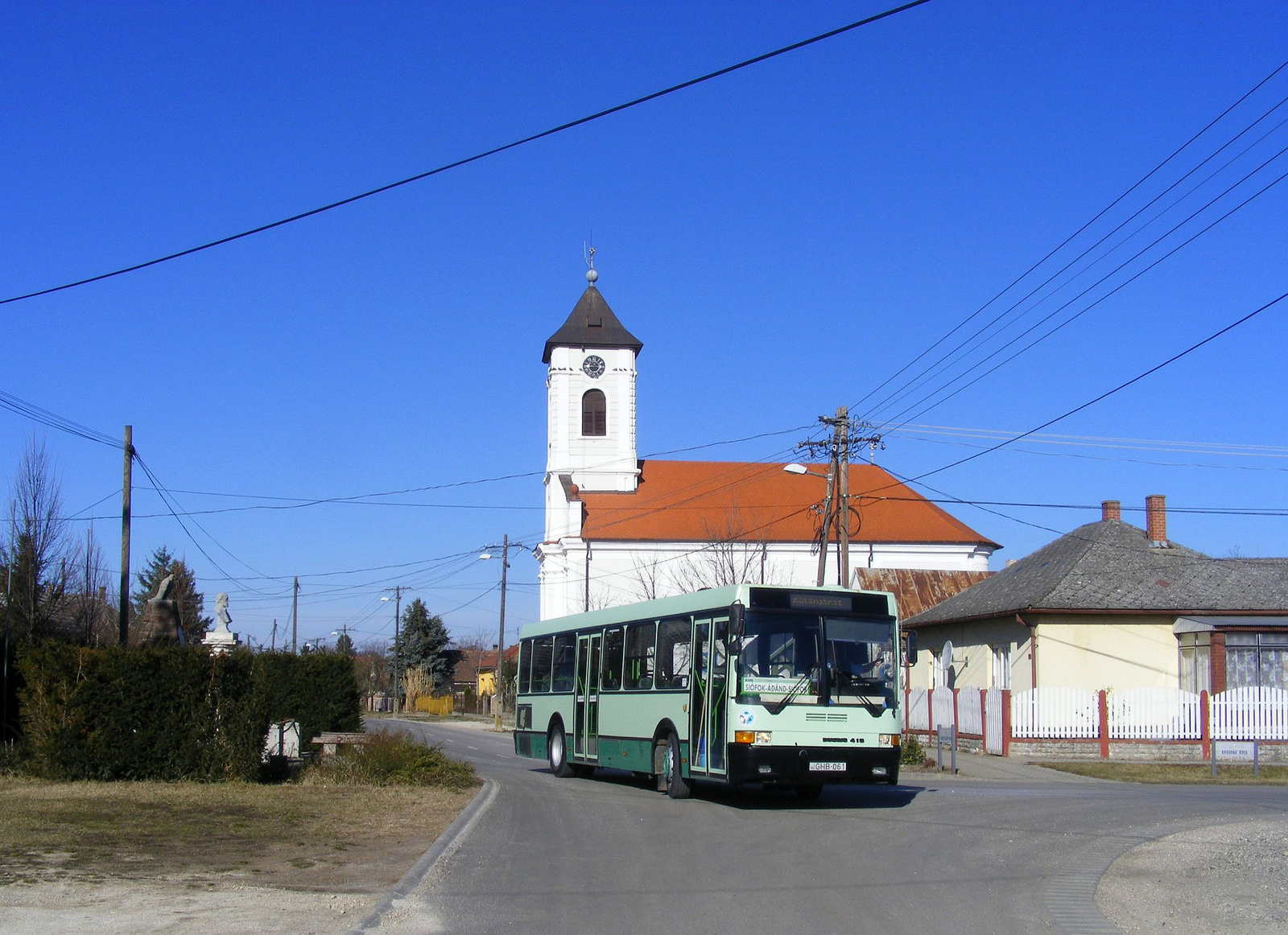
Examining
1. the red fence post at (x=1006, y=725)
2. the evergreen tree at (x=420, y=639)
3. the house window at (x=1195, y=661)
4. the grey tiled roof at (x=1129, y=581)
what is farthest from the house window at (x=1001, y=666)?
the evergreen tree at (x=420, y=639)

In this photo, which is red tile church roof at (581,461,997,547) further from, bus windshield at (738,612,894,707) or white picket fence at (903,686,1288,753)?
bus windshield at (738,612,894,707)

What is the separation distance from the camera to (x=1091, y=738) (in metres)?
28.9

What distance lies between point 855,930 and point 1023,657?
82.0 feet

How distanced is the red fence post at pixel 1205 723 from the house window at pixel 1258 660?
209 centimetres

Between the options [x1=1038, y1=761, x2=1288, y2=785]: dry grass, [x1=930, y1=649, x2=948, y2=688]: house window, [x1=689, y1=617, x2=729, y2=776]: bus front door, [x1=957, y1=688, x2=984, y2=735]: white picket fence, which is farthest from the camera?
[x1=930, y1=649, x2=948, y2=688]: house window

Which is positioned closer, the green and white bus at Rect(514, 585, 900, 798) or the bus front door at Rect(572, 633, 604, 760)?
the green and white bus at Rect(514, 585, 900, 798)

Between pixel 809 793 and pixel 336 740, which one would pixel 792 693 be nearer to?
pixel 809 793

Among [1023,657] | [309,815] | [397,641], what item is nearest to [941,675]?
[1023,657]

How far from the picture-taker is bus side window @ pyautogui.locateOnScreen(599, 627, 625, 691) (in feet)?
66.8

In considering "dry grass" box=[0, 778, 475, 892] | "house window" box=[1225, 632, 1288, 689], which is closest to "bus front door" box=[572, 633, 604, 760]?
"dry grass" box=[0, 778, 475, 892]

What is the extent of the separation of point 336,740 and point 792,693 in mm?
8054

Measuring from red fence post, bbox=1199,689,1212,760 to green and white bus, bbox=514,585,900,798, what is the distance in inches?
565

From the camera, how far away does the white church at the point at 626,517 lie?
70.6 metres

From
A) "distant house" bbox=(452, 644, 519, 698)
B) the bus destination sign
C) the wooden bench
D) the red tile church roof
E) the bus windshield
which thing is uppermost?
the red tile church roof
